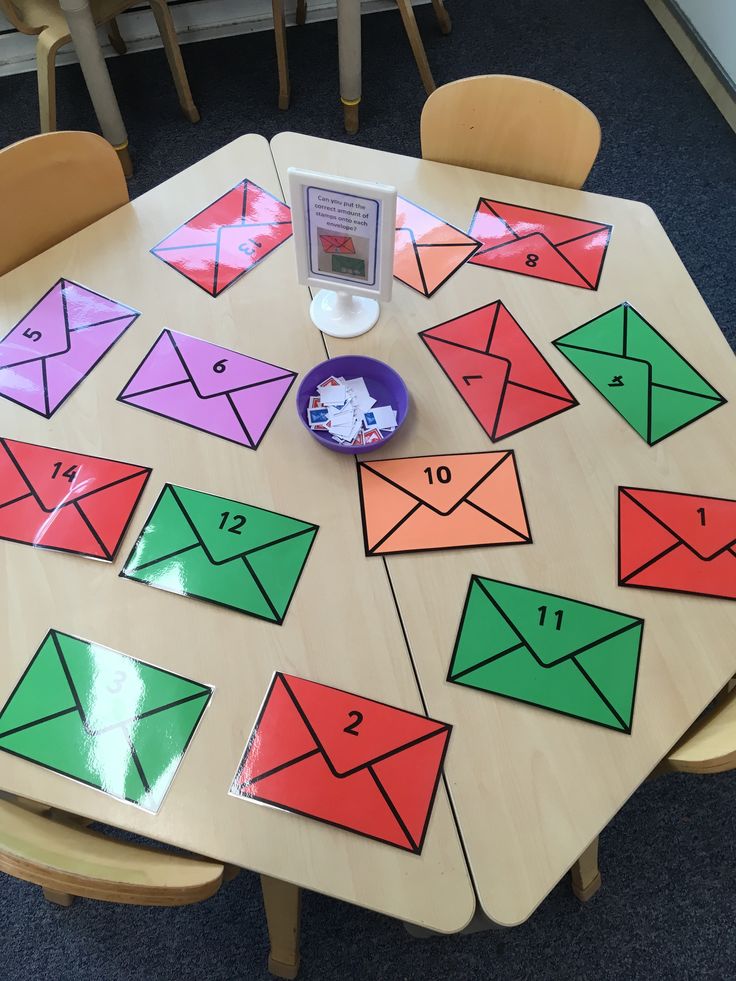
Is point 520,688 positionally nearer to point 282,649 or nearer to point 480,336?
point 282,649

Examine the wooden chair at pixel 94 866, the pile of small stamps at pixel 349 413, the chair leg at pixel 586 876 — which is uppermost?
the pile of small stamps at pixel 349 413

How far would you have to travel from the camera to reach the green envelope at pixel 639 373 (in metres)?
1.36

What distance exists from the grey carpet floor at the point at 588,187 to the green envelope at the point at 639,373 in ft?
3.07

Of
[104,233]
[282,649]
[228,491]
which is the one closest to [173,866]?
[282,649]

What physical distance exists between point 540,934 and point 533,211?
1550 millimetres

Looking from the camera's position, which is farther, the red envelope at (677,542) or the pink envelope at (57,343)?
the pink envelope at (57,343)

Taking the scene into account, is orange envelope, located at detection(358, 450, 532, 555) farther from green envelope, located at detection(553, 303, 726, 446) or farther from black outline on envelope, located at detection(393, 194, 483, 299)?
black outline on envelope, located at detection(393, 194, 483, 299)

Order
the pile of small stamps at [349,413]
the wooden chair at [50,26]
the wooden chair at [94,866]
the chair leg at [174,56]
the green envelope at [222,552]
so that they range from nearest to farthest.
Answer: the wooden chair at [94,866], the green envelope at [222,552], the pile of small stamps at [349,413], the wooden chair at [50,26], the chair leg at [174,56]

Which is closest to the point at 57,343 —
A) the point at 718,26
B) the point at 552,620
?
the point at 552,620

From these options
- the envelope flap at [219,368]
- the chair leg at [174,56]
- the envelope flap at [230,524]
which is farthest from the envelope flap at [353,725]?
the chair leg at [174,56]

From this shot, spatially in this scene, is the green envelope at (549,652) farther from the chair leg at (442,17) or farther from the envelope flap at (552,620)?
the chair leg at (442,17)

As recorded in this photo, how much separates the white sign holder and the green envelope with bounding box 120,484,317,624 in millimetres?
418

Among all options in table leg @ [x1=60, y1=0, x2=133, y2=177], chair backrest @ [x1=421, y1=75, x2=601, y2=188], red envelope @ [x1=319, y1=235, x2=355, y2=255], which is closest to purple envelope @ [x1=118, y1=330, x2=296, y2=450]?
red envelope @ [x1=319, y1=235, x2=355, y2=255]

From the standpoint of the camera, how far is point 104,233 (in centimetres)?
158
